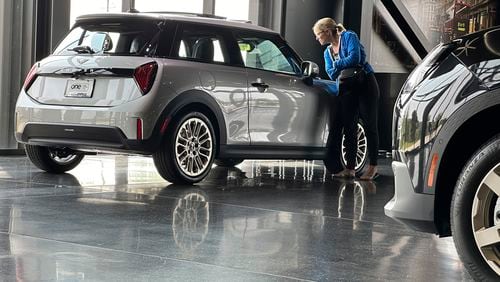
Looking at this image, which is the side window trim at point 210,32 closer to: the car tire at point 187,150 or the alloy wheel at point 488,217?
the car tire at point 187,150

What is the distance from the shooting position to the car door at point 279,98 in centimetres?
944

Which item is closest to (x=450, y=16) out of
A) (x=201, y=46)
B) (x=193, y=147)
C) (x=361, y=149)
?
(x=361, y=149)

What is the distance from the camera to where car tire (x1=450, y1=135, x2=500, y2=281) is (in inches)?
162

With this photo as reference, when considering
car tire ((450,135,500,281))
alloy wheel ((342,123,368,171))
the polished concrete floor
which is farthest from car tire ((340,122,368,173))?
car tire ((450,135,500,281))

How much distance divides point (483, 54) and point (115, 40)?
5.08m

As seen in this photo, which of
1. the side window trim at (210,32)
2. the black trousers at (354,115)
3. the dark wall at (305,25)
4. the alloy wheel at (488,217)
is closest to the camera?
the alloy wheel at (488,217)

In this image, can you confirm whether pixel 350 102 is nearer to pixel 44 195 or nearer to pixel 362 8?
pixel 44 195

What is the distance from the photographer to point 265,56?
9773 millimetres

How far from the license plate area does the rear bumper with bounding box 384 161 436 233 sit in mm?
4502

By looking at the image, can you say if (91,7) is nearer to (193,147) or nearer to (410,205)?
(193,147)

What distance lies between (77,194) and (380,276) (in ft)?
11.9

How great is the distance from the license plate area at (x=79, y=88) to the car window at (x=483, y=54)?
473 centimetres

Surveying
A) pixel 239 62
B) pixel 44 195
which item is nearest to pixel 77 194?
pixel 44 195

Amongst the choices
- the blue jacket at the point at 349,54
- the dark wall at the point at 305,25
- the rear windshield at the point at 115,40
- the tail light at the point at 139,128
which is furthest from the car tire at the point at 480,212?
the dark wall at the point at 305,25
